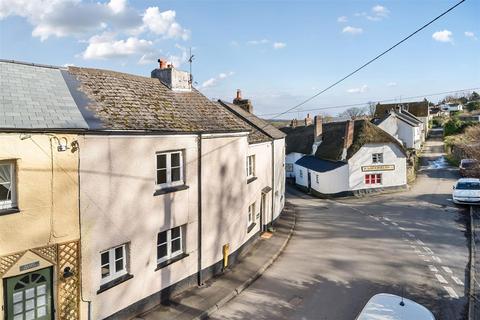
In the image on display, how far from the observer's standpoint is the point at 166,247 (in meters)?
12.2

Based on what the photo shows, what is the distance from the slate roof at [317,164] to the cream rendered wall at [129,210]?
882 inches

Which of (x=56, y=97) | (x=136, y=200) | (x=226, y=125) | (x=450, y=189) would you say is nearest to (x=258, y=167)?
(x=226, y=125)

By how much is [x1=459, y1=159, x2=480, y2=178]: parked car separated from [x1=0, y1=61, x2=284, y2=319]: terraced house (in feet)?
83.6

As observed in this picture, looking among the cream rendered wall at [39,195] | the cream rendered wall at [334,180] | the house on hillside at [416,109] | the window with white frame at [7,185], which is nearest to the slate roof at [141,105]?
the cream rendered wall at [39,195]

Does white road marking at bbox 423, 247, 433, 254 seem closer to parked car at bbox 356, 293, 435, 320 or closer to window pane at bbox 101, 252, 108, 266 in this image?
parked car at bbox 356, 293, 435, 320

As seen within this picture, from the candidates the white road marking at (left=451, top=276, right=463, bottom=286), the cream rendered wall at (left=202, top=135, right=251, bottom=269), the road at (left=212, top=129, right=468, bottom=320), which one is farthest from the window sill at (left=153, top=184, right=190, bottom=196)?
the white road marking at (left=451, top=276, right=463, bottom=286)

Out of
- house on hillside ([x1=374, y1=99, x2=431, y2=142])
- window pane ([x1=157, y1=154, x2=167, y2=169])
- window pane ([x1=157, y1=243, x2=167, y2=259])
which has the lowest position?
window pane ([x1=157, y1=243, x2=167, y2=259])

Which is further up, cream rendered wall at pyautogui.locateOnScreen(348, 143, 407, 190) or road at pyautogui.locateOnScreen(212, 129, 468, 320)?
cream rendered wall at pyautogui.locateOnScreen(348, 143, 407, 190)

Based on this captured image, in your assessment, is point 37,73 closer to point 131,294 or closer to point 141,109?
point 141,109

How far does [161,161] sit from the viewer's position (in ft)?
39.4

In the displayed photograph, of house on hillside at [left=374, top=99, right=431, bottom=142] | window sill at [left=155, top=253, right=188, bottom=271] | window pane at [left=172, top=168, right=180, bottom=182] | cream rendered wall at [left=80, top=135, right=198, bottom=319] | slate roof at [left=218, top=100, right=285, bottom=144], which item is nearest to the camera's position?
cream rendered wall at [left=80, top=135, right=198, bottom=319]

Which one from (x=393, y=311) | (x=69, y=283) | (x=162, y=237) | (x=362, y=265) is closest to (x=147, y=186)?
(x=162, y=237)

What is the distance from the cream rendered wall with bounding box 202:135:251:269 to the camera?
13568mm

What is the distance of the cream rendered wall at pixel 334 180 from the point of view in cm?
3256
